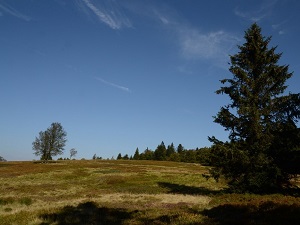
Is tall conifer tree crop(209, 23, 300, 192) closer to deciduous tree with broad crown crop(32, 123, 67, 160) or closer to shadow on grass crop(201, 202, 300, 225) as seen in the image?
shadow on grass crop(201, 202, 300, 225)

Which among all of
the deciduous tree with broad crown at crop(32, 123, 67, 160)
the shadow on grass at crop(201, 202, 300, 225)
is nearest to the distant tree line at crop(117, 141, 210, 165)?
the deciduous tree with broad crown at crop(32, 123, 67, 160)

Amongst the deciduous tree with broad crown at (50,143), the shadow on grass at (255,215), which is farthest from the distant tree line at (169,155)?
the shadow on grass at (255,215)

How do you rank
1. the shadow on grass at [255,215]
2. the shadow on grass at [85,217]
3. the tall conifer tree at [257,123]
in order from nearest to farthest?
1. the shadow on grass at [255,215]
2. the shadow on grass at [85,217]
3. the tall conifer tree at [257,123]

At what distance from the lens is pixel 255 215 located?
47.1 ft

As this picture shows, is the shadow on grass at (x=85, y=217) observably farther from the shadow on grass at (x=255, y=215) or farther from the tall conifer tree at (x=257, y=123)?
the tall conifer tree at (x=257, y=123)

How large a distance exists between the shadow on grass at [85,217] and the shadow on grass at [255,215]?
4.43 meters

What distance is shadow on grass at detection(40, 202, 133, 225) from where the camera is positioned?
567 inches

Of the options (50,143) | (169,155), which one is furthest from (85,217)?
(169,155)

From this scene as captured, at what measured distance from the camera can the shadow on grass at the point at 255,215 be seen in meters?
13.0

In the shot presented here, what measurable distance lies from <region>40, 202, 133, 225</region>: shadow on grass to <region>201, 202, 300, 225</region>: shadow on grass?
4.43 meters

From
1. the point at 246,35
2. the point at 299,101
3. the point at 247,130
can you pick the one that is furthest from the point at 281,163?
the point at 246,35

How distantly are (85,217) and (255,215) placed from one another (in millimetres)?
8241

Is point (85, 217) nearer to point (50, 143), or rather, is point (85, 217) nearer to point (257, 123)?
point (257, 123)

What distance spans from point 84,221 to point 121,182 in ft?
91.3
